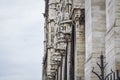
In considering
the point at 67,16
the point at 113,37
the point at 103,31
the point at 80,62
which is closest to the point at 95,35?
the point at 103,31

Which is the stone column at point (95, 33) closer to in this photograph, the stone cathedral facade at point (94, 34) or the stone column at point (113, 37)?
the stone cathedral facade at point (94, 34)

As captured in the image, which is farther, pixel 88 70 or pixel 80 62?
pixel 80 62

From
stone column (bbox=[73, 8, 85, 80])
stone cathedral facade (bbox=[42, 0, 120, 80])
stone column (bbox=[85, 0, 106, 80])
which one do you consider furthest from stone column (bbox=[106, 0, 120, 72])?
stone column (bbox=[73, 8, 85, 80])

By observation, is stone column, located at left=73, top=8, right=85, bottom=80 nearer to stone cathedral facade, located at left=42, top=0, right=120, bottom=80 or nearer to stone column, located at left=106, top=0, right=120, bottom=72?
stone cathedral facade, located at left=42, top=0, right=120, bottom=80

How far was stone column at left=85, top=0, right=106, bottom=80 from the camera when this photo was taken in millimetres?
26891

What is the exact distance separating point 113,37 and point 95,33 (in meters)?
4.76

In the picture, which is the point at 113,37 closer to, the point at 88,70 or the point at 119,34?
the point at 119,34

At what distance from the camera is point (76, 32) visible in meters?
34.3

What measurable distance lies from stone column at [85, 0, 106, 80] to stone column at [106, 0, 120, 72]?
3.71 meters

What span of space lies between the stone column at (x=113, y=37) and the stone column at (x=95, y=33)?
12.2 feet

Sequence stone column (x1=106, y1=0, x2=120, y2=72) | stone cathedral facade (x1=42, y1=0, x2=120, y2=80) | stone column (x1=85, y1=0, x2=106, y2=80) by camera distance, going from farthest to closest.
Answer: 1. stone column (x1=85, y1=0, x2=106, y2=80)
2. stone cathedral facade (x1=42, y1=0, x2=120, y2=80)
3. stone column (x1=106, y1=0, x2=120, y2=72)

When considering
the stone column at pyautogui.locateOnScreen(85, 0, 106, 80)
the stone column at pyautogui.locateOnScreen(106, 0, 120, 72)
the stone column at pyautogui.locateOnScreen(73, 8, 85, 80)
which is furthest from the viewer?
the stone column at pyautogui.locateOnScreen(73, 8, 85, 80)

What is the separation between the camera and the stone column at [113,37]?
22.0 metres

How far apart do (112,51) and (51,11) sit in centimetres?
6607
